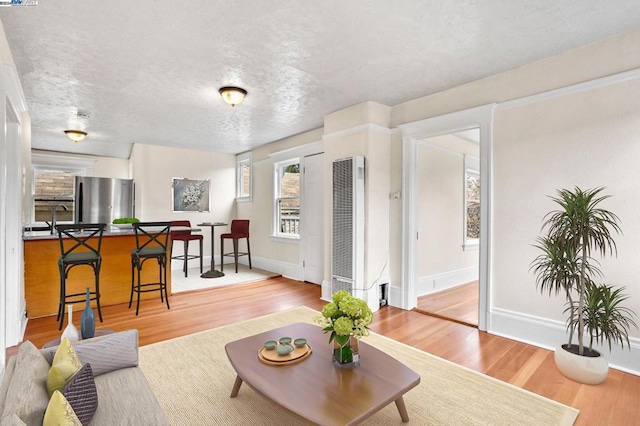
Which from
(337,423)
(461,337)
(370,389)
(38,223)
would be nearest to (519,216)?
(461,337)

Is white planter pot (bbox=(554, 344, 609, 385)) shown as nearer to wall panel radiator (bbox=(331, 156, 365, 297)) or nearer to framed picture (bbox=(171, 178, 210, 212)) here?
wall panel radiator (bbox=(331, 156, 365, 297))

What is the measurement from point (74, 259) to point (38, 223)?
485 cm

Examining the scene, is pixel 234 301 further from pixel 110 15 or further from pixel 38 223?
pixel 38 223

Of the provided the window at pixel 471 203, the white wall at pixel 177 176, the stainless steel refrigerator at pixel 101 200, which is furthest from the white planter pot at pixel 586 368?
the stainless steel refrigerator at pixel 101 200

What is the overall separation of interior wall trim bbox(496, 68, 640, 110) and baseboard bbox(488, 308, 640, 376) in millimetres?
2026

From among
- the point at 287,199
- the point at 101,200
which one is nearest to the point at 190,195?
the point at 101,200

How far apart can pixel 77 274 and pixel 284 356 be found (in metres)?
3.56

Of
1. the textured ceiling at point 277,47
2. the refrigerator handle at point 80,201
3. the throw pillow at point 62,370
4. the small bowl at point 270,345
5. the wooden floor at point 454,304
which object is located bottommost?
the wooden floor at point 454,304

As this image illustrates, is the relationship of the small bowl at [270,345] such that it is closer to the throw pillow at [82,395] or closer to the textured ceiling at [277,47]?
the throw pillow at [82,395]

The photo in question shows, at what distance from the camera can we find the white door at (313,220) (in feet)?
17.7

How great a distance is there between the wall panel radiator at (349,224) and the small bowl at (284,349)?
2146 millimetres

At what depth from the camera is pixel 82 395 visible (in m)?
1.32

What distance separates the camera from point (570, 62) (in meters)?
2.81

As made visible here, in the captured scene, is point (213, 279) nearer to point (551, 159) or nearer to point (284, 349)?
point (284, 349)
